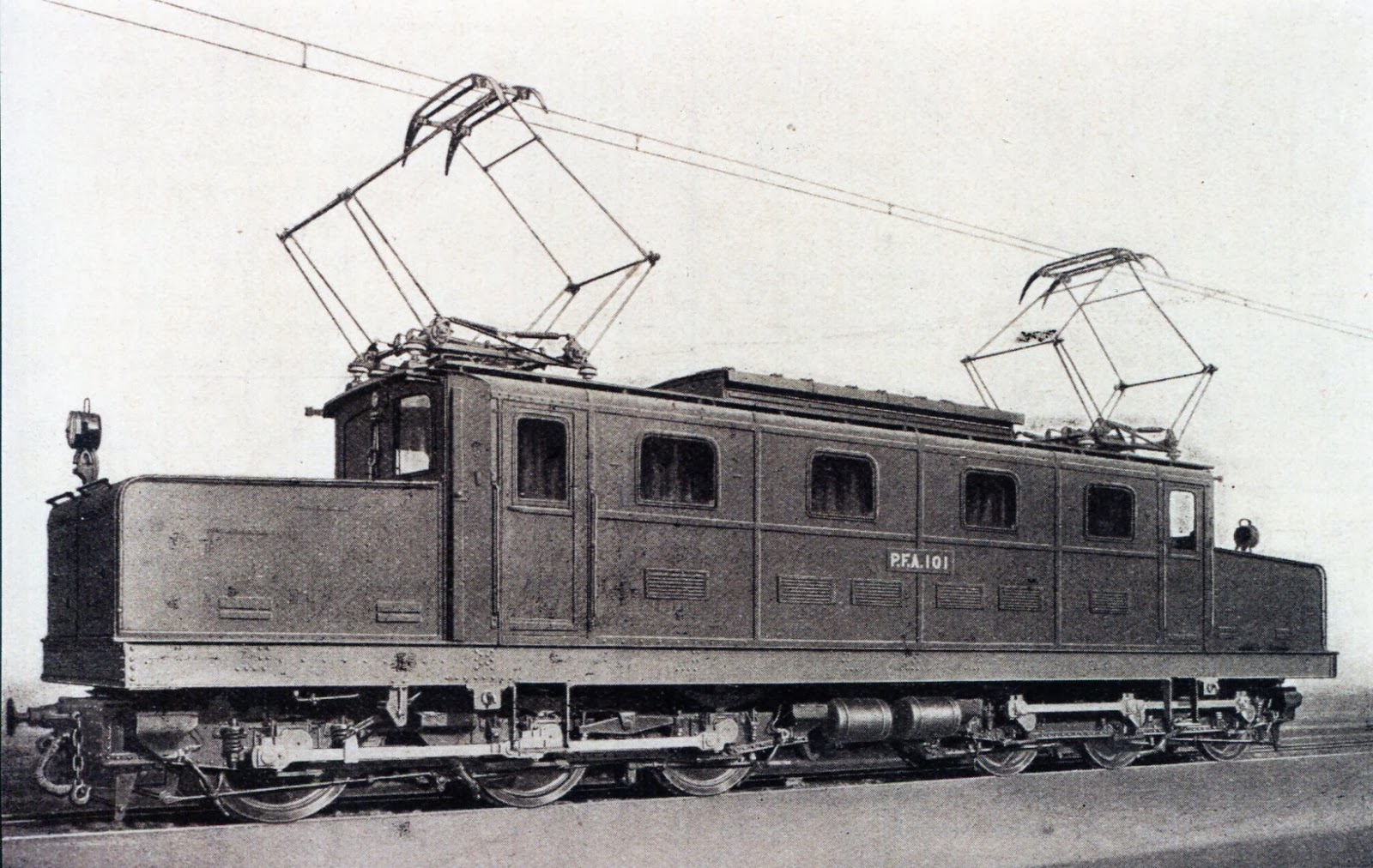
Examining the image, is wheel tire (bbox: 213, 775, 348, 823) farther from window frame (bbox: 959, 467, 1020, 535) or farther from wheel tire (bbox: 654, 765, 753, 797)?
window frame (bbox: 959, 467, 1020, 535)

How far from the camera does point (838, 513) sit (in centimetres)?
1153

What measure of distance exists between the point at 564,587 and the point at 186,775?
115 inches

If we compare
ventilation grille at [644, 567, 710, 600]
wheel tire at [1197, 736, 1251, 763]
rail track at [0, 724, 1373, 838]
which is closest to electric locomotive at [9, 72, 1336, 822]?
ventilation grille at [644, 567, 710, 600]

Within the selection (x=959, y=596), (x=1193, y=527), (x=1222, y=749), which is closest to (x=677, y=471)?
(x=959, y=596)

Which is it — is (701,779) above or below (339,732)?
below

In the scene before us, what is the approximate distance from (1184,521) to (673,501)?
22.8 ft

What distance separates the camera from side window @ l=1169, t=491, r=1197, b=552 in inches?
567

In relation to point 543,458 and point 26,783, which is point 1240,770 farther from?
point 26,783

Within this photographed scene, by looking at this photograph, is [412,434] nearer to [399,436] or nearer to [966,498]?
[399,436]

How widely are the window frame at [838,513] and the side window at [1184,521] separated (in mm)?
4512

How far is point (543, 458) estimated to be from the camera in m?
9.89

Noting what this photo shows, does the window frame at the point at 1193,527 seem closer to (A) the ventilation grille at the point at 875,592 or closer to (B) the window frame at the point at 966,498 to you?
(B) the window frame at the point at 966,498

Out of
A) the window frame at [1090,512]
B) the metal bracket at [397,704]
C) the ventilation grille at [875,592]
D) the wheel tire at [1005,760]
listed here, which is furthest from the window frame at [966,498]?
the metal bracket at [397,704]

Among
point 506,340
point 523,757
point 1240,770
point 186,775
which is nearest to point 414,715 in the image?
point 523,757
